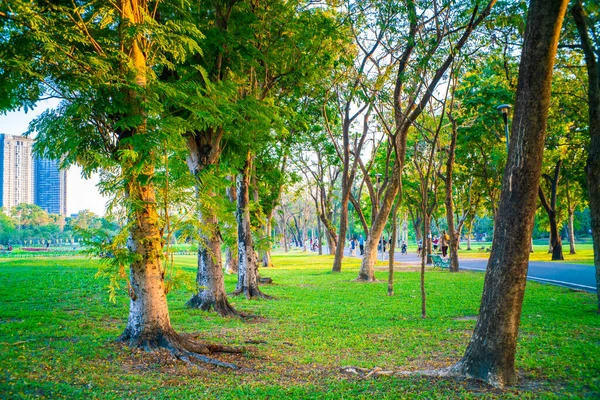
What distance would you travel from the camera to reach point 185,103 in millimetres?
7492

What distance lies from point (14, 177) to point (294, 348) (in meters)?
84.5

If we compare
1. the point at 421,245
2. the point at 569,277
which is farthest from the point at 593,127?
the point at 421,245

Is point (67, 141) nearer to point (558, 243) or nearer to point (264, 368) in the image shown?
point (264, 368)

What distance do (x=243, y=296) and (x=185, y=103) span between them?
341 inches

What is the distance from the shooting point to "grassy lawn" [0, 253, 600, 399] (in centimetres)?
557

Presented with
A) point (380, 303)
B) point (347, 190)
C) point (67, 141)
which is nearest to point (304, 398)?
point (67, 141)

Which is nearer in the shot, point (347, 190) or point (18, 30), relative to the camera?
point (18, 30)

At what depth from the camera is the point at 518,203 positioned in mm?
5594

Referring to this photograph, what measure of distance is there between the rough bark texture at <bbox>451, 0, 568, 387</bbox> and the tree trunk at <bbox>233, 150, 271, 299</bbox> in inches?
359

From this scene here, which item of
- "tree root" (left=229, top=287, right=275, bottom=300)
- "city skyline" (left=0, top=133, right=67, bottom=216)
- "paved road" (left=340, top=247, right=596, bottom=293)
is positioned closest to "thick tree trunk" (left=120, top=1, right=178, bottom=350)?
"tree root" (left=229, top=287, right=275, bottom=300)

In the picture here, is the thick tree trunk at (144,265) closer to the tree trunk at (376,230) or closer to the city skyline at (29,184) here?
the tree trunk at (376,230)

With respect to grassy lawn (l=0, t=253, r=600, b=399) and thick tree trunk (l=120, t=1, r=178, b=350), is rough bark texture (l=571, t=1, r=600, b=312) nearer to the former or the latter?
grassy lawn (l=0, t=253, r=600, b=399)

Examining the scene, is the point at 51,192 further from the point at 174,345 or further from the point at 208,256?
the point at 174,345

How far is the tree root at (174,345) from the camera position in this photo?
22.8ft
